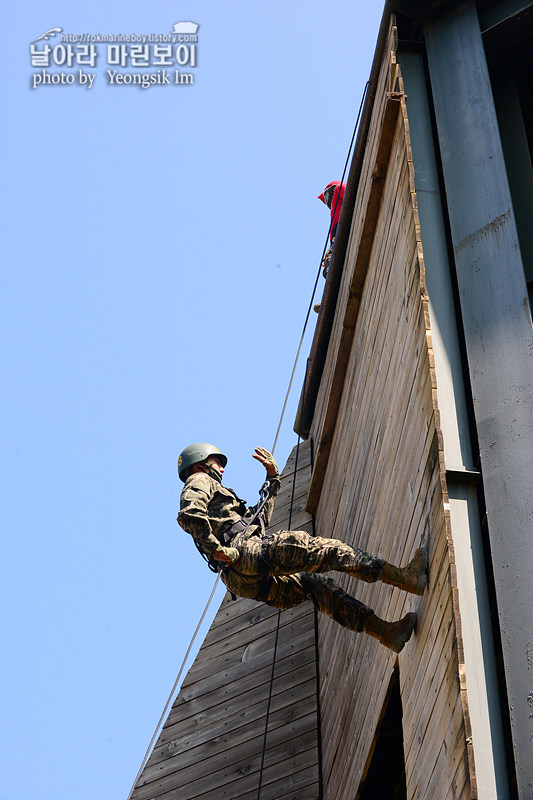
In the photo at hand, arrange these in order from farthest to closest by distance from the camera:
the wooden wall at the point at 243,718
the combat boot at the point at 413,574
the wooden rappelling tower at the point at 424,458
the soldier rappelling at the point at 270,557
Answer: the wooden wall at the point at 243,718 < the soldier rappelling at the point at 270,557 < the combat boot at the point at 413,574 < the wooden rappelling tower at the point at 424,458

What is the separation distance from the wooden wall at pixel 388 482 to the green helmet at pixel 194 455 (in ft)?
3.78

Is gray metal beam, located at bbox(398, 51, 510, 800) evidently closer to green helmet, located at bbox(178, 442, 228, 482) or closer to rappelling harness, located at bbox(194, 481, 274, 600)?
rappelling harness, located at bbox(194, 481, 274, 600)

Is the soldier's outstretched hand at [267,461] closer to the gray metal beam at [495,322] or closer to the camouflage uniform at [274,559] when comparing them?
the camouflage uniform at [274,559]

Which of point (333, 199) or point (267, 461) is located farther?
point (333, 199)

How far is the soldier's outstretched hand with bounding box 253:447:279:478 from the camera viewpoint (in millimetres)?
8695

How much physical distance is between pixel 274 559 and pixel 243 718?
3.69 metres

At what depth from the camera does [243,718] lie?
34.3 ft

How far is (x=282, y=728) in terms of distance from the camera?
1005 centimetres

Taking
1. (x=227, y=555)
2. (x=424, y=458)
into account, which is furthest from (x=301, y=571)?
(x=424, y=458)

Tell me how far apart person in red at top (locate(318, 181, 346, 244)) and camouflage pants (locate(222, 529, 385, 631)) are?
6.36 metres

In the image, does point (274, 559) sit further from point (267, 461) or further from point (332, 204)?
Answer: point (332, 204)

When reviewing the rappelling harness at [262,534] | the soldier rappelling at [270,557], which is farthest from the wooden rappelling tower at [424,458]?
the rappelling harness at [262,534]

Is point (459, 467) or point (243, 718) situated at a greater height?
point (243, 718)

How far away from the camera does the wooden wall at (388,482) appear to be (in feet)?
17.7
